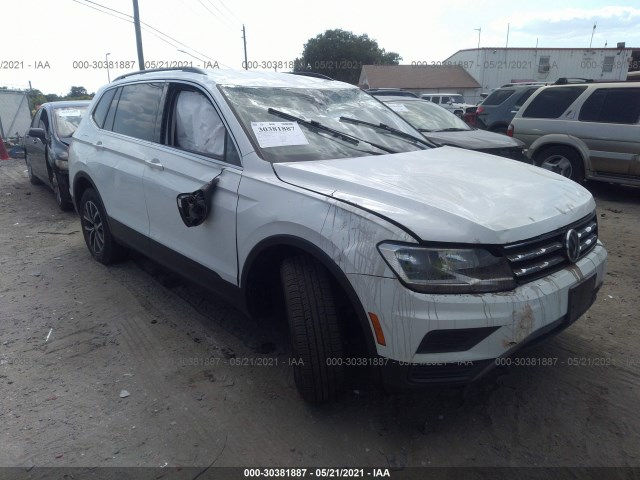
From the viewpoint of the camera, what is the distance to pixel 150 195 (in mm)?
3734

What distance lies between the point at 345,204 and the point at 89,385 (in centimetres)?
203

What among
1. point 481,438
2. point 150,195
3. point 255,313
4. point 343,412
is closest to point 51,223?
point 150,195

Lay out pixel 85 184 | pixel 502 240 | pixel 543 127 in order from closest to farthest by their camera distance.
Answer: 1. pixel 502 240
2. pixel 85 184
3. pixel 543 127

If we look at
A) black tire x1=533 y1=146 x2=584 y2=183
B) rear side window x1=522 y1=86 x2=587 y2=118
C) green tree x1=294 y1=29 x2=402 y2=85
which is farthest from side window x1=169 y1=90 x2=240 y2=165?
green tree x1=294 y1=29 x2=402 y2=85

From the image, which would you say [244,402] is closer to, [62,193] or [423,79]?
[62,193]

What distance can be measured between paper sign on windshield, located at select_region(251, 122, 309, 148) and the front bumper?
128 centimetres

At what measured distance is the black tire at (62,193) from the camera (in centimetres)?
741

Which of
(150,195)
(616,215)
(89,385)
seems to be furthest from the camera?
(616,215)

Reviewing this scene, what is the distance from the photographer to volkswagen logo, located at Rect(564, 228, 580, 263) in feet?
8.32

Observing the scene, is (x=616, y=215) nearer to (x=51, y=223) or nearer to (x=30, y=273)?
(x=30, y=273)

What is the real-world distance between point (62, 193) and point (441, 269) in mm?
6953

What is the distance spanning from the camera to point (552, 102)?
26.9 ft

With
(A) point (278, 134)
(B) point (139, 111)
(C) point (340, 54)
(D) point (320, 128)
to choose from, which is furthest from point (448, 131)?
(C) point (340, 54)

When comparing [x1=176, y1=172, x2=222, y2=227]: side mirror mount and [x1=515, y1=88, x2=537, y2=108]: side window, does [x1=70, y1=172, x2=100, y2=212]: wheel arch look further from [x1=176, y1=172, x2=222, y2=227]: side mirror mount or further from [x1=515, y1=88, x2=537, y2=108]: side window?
[x1=515, y1=88, x2=537, y2=108]: side window
